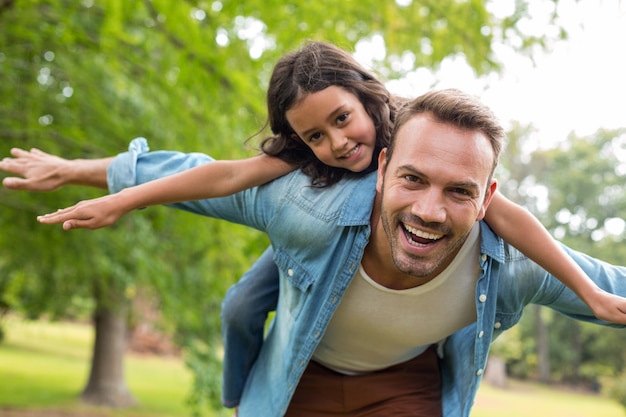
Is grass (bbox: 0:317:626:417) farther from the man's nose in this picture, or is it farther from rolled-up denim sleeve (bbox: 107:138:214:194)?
the man's nose

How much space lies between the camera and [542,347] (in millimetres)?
20125

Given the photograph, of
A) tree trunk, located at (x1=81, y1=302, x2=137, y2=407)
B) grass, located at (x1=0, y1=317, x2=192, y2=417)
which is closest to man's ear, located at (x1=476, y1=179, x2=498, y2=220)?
grass, located at (x1=0, y1=317, x2=192, y2=417)

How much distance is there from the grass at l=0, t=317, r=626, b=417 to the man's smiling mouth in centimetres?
1112

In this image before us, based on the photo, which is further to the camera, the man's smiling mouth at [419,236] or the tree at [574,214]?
the tree at [574,214]

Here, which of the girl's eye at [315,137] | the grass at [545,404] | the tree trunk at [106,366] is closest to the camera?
the girl's eye at [315,137]

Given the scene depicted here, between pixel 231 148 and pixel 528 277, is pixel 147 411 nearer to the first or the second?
pixel 231 148

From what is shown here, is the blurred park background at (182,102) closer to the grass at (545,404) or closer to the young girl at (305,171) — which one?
the young girl at (305,171)

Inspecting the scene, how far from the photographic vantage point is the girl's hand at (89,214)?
208cm

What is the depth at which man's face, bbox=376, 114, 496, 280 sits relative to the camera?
2020mm

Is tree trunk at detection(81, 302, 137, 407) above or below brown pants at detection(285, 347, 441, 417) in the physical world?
below

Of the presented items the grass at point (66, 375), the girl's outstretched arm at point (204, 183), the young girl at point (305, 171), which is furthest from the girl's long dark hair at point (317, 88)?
the grass at point (66, 375)

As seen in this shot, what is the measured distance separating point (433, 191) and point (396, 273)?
35cm

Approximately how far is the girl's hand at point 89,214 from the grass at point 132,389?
428 inches

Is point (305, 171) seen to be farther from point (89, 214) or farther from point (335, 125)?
point (89, 214)
